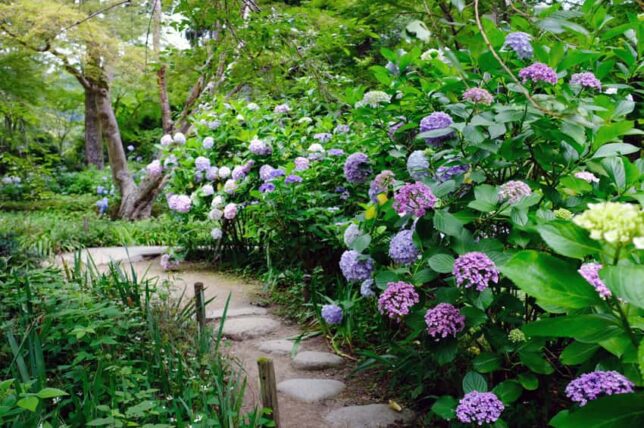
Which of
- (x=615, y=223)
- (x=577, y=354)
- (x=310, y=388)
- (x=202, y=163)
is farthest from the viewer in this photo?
(x=202, y=163)

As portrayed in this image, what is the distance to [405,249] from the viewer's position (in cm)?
198

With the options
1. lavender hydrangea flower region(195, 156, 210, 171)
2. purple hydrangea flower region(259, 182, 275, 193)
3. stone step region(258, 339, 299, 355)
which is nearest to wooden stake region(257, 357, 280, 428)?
stone step region(258, 339, 299, 355)

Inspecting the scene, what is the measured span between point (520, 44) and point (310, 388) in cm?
175

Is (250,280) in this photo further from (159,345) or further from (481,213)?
(481,213)

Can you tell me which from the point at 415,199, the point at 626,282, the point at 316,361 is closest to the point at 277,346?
the point at 316,361

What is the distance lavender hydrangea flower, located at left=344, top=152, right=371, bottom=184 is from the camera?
2.62 m

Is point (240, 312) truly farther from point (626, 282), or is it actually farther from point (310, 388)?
point (626, 282)

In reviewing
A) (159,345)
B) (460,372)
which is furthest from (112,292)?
(460,372)

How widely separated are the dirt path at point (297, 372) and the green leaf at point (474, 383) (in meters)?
0.56

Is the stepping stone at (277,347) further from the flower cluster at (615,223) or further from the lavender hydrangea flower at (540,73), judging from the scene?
the flower cluster at (615,223)

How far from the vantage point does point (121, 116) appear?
54.9 ft

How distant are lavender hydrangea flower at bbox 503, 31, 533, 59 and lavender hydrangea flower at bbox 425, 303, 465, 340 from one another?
0.90 m

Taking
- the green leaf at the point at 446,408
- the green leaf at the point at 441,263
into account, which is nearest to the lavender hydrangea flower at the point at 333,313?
the green leaf at the point at 446,408

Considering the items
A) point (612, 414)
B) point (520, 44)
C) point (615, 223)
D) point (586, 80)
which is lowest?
point (612, 414)
